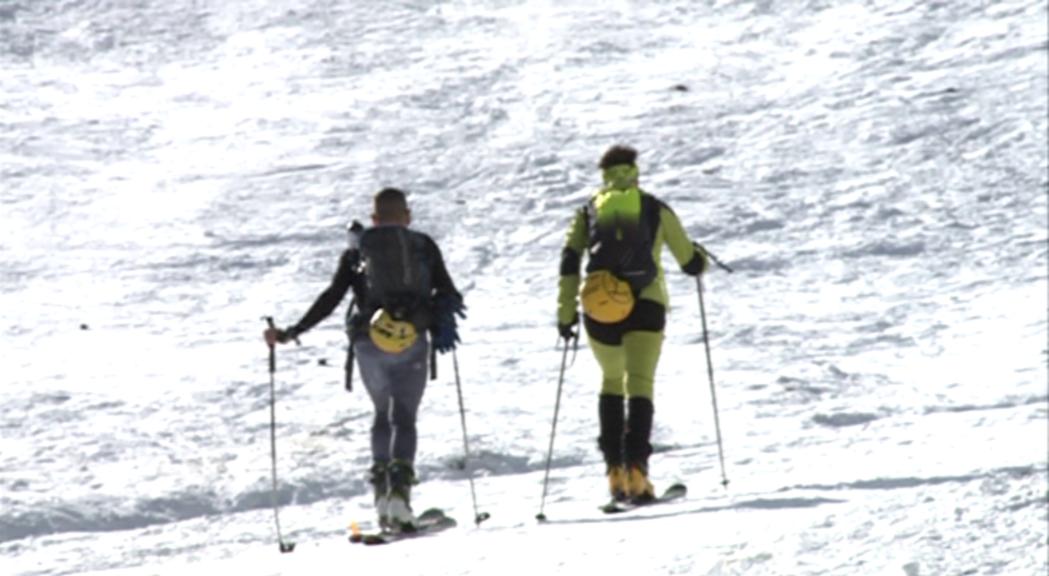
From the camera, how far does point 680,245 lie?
416 inches

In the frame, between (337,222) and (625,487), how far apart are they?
10033 millimetres

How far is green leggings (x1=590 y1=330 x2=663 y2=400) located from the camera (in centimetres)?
1040

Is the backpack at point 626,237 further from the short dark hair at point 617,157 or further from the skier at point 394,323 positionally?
the skier at point 394,323

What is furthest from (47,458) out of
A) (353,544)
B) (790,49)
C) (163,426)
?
(790,49)

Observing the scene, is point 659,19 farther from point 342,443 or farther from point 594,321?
point 594,321

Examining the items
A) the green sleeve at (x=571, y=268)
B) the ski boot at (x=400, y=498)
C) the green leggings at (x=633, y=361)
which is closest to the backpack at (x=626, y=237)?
the green sleeve at (x=571, y=268)

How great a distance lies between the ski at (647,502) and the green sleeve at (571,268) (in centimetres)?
95

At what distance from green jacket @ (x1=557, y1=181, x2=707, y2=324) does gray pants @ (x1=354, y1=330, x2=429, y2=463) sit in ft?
2.83

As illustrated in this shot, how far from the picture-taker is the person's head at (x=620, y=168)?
412 inches

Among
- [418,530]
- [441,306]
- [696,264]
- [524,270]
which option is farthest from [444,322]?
[524,270]

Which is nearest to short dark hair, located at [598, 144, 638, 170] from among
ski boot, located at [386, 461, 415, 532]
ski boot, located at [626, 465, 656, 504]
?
ski boot, located at [626, 465, 656, 504]

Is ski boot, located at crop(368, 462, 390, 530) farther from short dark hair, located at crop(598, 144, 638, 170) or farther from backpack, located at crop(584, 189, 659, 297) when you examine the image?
short dark hair, located at crop(598, 144, 638, 170)

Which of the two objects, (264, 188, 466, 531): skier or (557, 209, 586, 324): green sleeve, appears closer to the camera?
(264, 188, 466, 531): skier

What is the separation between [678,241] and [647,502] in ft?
4.16
